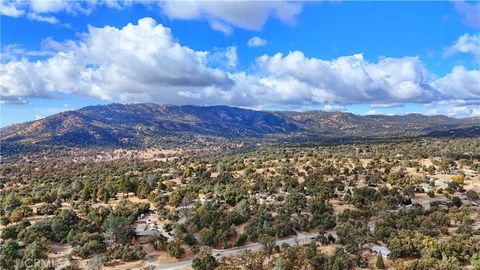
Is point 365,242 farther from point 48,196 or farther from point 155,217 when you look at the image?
point 48,196

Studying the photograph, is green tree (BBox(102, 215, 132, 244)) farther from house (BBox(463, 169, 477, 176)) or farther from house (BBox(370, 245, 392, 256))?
house (BBox(463, 169, 477, 176))

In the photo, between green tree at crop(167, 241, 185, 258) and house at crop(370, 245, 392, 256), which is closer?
house at crop(370, 245, 392, 256)

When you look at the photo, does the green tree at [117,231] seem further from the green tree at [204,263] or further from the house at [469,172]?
the house at [469,172]

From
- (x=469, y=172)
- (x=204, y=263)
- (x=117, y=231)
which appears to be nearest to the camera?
(x=204, y=263)

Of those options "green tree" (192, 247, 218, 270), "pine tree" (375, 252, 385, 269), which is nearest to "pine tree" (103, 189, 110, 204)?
"green tree" (192, 247, 218, 270)

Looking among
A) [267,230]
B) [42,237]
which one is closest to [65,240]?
[42,237]

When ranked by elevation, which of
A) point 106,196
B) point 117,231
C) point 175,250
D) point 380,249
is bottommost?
point 380,249

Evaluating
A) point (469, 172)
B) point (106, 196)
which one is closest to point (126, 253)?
point (106, 196)

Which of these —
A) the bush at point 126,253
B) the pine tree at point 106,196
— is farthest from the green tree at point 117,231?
the pine tree at point 106,196

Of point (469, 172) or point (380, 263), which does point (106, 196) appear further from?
point (469, 172)

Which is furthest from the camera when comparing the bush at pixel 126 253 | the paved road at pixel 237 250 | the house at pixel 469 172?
the house at pixel 469 172

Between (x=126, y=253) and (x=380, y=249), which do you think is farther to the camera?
(x=380, y=249)
